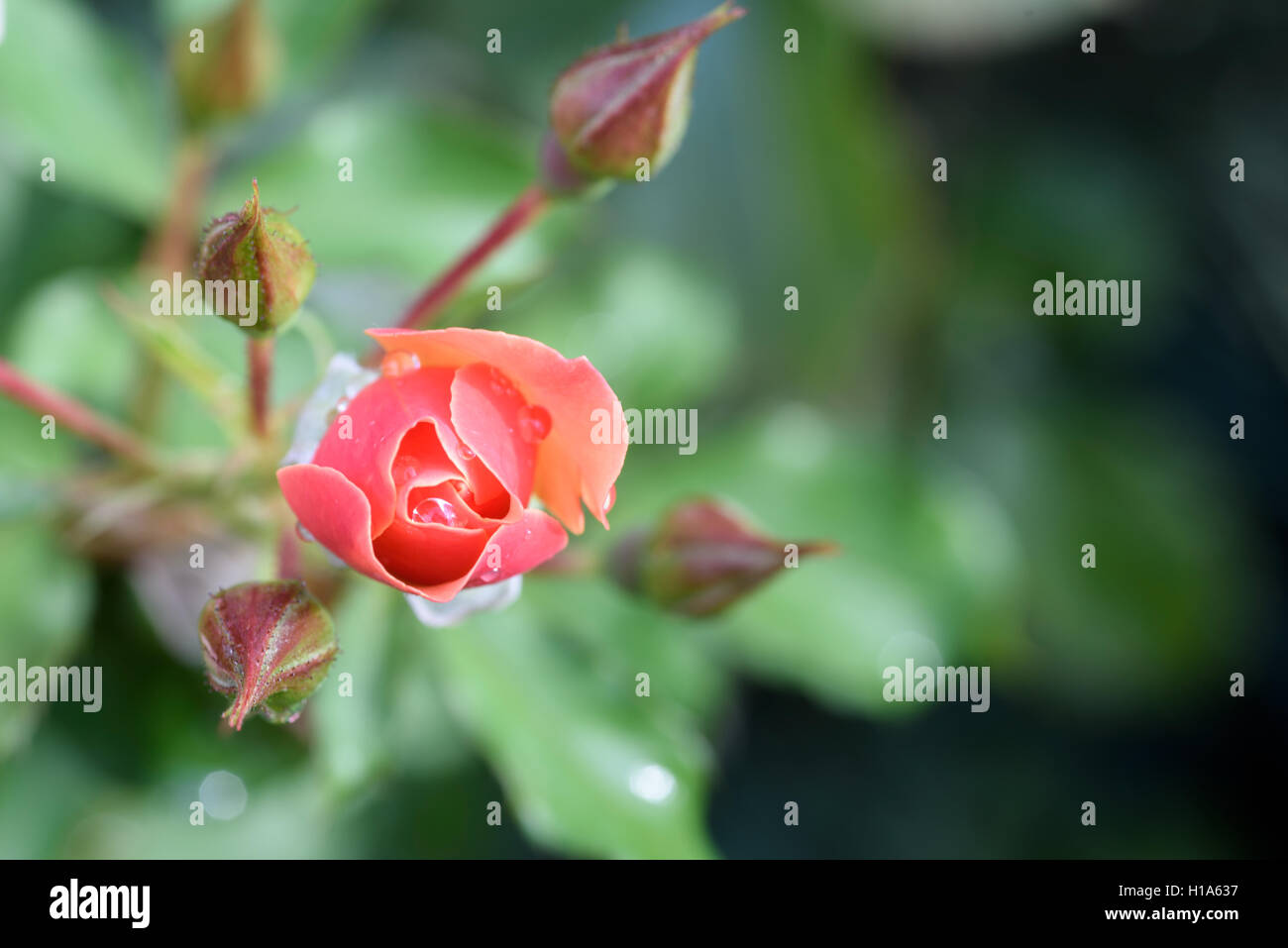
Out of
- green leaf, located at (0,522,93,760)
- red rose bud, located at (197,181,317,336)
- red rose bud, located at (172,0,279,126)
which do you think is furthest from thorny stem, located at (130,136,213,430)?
red rose bud, located at (197,181,317,336)

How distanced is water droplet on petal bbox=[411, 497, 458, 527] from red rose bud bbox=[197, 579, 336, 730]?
0.17 m

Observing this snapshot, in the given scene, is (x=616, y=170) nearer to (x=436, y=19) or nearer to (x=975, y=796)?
(x=436, y=19)

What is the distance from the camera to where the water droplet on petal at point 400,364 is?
942 mm

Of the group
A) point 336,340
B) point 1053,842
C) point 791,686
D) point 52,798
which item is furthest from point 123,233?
point 1053,842

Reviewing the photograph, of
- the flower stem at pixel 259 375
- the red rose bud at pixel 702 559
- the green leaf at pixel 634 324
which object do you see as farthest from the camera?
the green leaf at pixel 634 324

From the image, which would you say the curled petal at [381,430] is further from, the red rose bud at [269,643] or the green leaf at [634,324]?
the green leaf at [634,324]

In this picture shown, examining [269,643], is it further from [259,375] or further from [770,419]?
[770,419]

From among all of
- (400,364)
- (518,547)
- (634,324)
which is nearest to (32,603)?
(400,364)

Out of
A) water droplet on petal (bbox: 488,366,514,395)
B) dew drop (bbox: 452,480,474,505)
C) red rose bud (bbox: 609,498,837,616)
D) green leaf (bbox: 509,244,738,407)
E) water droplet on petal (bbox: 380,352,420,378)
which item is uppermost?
green leaf (bbox: 509,244,738,407)

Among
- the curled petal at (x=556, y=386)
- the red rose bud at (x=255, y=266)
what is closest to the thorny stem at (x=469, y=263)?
the red rose bud at (x=255, y=266)

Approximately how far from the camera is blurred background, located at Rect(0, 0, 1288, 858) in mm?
1599

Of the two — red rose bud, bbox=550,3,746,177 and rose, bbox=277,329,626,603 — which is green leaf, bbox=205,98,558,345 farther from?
rose, bbox=277,329,626,603

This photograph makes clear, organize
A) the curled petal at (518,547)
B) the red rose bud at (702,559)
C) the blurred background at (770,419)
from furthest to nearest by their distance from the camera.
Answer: the blurred background at (770,419)
the red rose bud at (702,559)
the curled petal at (518,547)

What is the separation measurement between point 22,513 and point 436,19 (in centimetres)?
163
